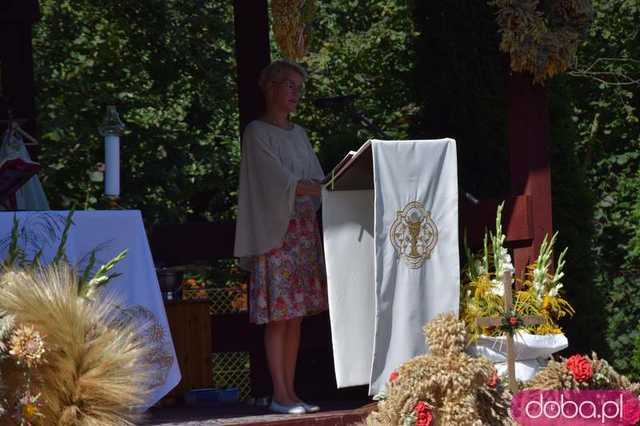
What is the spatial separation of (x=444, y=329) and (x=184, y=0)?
740cm

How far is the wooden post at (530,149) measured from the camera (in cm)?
632

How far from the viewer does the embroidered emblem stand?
18.4 feet

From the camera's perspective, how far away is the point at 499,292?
588 centimetres

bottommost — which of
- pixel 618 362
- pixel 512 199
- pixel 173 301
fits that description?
pixel 618 362

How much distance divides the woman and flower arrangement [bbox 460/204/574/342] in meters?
0.71

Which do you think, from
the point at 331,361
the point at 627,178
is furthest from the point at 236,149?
the point at 331,361

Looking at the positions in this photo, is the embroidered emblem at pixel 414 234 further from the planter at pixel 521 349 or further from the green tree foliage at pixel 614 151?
the green tree foliage at pixel 614 151

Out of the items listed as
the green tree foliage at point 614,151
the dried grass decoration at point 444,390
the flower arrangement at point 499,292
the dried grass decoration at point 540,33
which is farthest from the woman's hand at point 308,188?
the green tree foliage at point 614,151

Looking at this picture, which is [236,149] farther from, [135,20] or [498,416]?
[498,416]

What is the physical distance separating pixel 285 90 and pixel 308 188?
0.53 m

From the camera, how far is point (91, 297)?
4098 millimetres

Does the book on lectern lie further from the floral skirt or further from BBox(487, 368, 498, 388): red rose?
BBox(487, 368, 498, 388): red rose

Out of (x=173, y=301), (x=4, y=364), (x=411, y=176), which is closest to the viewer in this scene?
(x=4, y=364)

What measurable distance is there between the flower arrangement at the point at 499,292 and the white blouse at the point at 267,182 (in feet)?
2.87
